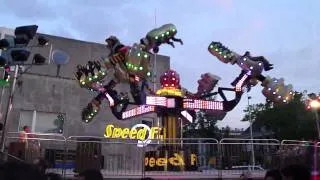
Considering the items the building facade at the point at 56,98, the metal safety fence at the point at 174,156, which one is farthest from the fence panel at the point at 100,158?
the building facade at the point at 56,98

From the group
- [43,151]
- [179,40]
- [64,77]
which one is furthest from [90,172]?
[64,77]

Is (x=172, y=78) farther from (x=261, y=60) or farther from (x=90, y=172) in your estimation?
(x=90, y=172)

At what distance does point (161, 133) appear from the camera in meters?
21.6

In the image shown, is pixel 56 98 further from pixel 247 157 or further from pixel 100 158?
pixel 247 157

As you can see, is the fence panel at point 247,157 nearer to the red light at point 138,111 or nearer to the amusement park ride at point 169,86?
the amusement park ride at point 169,86

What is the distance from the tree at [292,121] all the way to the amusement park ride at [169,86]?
3057cm

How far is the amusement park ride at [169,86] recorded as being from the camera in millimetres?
19703

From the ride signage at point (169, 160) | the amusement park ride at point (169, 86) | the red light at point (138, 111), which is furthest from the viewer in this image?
the red light at point (138, 111)

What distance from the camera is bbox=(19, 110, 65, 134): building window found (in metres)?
27.9

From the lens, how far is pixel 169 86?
21.2 meters

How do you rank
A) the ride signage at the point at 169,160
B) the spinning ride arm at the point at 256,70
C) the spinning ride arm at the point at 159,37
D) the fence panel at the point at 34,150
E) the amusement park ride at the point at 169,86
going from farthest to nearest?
the spinning ride arm at the point at 256,70, the amusement park ride at the point at 169,86, the spinning ride arm at the point at 159,37, the ride signage at the point at 169,160, the fence panel at the point at 34,150

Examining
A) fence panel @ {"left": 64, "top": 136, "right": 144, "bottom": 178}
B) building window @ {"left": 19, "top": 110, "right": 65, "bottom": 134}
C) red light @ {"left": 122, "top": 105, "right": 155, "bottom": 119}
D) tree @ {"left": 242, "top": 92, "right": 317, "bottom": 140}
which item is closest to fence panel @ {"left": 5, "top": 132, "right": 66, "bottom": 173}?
fence panel @ {"left": 64, "top": 136, "right": 144, "bottom": 178}

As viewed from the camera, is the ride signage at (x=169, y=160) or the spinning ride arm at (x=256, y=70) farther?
the spinning ride arm at (x=256, y=70)

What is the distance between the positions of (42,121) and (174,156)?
42.2 feet
